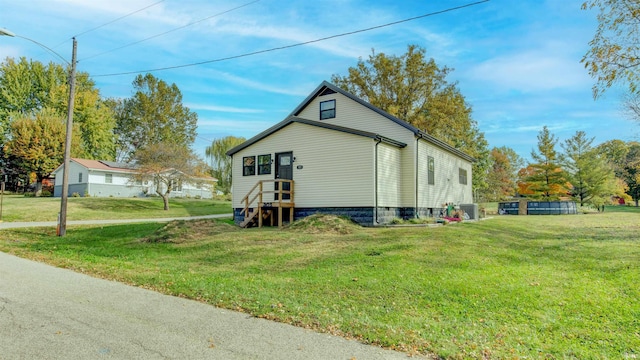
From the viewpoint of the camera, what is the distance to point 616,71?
1136 cm

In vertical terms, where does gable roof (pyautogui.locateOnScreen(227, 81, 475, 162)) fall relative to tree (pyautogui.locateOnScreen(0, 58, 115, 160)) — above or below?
below

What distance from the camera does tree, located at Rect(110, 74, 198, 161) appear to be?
4866 centimetres

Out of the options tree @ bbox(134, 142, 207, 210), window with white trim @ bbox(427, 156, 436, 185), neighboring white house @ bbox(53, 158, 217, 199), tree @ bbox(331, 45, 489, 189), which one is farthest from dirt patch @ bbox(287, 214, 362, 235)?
neighboring white house @ bbox(53, 158, 217, 199)

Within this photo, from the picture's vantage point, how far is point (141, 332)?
4258mm

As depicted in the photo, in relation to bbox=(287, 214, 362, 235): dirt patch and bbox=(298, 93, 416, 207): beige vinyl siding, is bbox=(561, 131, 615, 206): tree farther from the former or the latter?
bbox=(287, 214, 362, 235): dirt patch

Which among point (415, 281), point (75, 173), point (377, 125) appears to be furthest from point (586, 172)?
point (75, 173)

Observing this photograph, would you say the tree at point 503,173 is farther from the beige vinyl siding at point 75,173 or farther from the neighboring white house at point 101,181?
the beige vinyl siding at point 75,173

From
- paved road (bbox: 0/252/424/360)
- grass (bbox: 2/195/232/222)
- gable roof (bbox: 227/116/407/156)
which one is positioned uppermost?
gable roof (bbox: 227/116/407/156)

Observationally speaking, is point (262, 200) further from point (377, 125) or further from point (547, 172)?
point (547, 172)

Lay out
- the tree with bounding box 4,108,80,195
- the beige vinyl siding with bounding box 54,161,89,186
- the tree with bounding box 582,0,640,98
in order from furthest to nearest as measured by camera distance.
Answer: the tree with bounding box 4,108,80,195
the beige vinyl siding with bounding box 54,161,89,186
the tree with bounding box 582,0,640,98

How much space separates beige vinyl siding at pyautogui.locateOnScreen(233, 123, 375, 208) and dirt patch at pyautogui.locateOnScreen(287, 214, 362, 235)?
1.12 meters

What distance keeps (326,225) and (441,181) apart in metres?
8.94

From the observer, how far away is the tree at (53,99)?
44656 mm

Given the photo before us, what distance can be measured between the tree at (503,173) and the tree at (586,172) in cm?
1485
